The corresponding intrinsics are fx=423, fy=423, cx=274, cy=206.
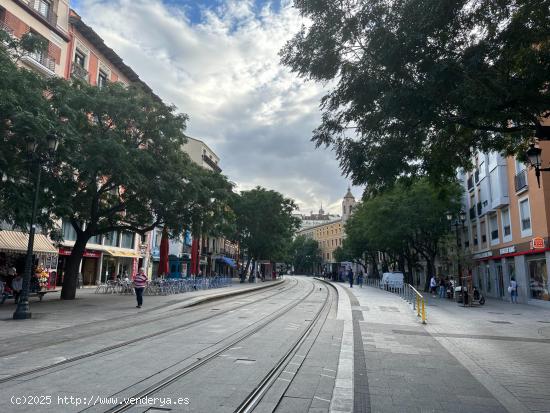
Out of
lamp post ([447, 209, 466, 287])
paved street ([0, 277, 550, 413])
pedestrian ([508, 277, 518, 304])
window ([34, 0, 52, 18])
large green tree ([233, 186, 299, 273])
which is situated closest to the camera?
paved street ([0, 277, 550, 413])

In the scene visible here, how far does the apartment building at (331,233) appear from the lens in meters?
117

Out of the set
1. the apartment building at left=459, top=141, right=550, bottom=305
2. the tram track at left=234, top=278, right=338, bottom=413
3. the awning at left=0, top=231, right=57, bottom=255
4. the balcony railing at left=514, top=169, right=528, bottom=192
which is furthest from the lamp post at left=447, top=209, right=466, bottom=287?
the awning at left=0, top=231, right=57, bottom=255

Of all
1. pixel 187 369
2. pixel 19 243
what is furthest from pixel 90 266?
pixel 187 369

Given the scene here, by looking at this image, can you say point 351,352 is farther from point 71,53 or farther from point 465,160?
point 71,53

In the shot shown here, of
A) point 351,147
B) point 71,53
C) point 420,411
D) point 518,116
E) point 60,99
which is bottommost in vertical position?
point 420,411

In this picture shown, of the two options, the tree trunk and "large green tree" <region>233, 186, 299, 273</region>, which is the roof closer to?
the tree trunk

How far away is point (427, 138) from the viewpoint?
432 inches

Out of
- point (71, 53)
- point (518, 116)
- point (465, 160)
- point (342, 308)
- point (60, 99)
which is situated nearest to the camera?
point (518, 116)

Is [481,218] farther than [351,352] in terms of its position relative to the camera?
Yes

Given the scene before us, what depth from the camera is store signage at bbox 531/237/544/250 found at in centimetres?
2516

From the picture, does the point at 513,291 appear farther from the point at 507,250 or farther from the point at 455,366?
the point at 455,366

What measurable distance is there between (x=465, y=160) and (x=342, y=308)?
11380 mm

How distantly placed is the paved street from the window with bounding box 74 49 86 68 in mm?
21413

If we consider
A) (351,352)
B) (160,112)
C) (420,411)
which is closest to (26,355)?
(351,352)
